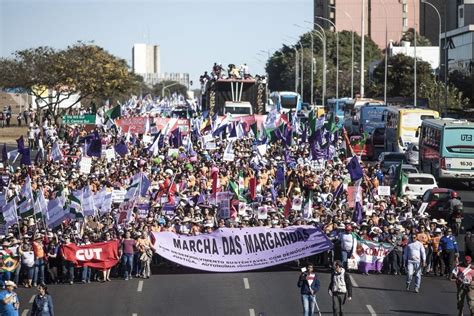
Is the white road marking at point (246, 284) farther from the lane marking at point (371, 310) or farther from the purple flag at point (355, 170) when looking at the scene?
the purple flag at point (355, 170)

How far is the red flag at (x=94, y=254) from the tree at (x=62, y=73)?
53732 mm

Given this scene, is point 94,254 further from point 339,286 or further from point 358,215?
point 339,286

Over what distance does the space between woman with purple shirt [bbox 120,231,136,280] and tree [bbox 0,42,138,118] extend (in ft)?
176

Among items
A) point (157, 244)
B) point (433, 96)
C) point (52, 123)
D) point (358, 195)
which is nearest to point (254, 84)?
point (52, 123)

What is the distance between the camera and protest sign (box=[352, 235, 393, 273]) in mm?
26969

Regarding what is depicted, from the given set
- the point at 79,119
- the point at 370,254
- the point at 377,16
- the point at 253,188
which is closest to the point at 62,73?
the point at 79,119

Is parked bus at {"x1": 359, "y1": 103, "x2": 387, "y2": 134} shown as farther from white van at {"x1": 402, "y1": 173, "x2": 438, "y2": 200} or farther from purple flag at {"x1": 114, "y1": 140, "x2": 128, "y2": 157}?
white van at {"x1": 402, "y1": 173, "x2": 438, "y2": 200}

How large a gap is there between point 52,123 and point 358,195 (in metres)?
45.4

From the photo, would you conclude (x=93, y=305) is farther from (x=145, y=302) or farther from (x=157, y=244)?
(x=157, y=244)

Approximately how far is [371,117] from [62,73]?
21.6 metres

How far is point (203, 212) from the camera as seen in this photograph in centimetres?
3064

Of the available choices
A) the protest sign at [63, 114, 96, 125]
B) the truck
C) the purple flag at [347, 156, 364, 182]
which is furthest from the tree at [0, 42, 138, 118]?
the purple flag at [347, 156, 364, 182]

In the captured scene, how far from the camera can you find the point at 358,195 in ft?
101

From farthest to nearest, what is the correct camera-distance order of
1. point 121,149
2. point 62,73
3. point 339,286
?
point 62,73 < point 121,149 < point 339,286
